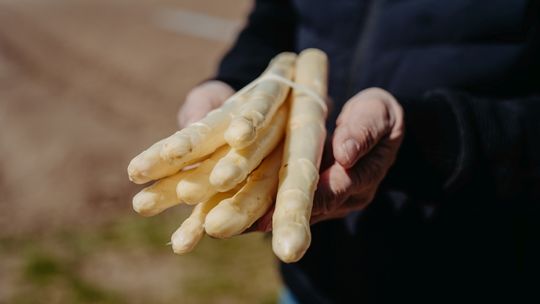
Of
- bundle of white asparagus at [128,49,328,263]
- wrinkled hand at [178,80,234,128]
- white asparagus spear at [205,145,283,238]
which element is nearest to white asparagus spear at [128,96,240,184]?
bundle of white asparagus at [128,49,328,263]

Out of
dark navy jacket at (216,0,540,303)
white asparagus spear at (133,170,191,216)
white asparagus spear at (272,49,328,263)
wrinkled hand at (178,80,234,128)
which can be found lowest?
dark navy jacket at (216,0,540,303)

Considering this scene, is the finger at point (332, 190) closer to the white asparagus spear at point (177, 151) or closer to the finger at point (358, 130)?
the finger at point (358, 130)

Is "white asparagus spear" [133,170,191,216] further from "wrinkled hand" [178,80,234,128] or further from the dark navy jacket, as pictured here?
the dark navy jacket

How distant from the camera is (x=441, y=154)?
1.33m

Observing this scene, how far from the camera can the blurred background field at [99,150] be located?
349 centimetres

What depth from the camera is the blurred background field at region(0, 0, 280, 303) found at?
3.49 meters

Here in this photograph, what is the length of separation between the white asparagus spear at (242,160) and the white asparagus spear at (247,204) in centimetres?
3

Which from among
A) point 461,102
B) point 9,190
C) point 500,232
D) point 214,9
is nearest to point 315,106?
point 461,102

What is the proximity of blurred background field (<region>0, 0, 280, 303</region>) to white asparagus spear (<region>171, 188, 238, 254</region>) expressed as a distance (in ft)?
7.83

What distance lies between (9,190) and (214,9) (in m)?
4.25

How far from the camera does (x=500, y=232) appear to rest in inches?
60.2

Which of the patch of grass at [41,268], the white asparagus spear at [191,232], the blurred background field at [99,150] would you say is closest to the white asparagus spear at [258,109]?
the white asparagus spear at [191,232]

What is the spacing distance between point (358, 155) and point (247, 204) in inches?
10.2

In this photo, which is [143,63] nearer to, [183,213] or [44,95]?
[44,95]
